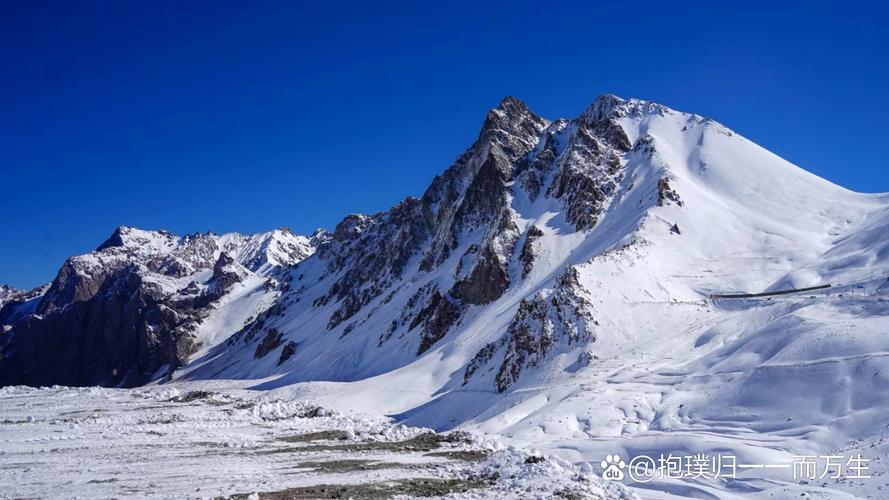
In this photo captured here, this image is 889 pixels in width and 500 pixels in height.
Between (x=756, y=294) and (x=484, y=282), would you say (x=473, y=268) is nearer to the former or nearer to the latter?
(x=484, y=282)

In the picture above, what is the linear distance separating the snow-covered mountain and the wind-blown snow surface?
19 centimetres

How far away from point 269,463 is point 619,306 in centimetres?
3566

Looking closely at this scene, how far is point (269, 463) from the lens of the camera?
2212 cm

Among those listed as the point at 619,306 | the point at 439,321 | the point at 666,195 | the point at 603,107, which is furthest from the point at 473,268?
the point at 603,107

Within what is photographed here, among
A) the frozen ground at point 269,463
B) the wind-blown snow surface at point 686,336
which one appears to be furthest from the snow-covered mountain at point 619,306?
the frozen ground at point 269,463

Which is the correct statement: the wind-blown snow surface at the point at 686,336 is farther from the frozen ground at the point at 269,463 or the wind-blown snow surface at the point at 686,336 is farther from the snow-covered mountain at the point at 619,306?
the frozen ground at the point at 269,463

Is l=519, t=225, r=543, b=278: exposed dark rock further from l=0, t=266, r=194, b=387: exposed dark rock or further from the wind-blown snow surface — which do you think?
l=0, t=266, r=194, b=387: exposed dark rock

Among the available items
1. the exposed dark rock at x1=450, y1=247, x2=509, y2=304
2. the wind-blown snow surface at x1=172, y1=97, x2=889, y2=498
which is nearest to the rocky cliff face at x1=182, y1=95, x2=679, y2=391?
the exposed dark rock at x1=450, y1=247, x2=509, y2=304

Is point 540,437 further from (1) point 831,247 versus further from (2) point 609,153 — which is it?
(2) point 609,153

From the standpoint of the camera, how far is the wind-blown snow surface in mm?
24188

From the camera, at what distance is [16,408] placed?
5419 cm

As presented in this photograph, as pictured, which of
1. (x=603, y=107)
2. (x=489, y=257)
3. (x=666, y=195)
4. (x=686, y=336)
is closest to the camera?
(x=686, y=336)

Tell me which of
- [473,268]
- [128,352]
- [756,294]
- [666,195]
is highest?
[666,195]

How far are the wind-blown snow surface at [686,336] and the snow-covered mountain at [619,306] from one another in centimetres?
19
